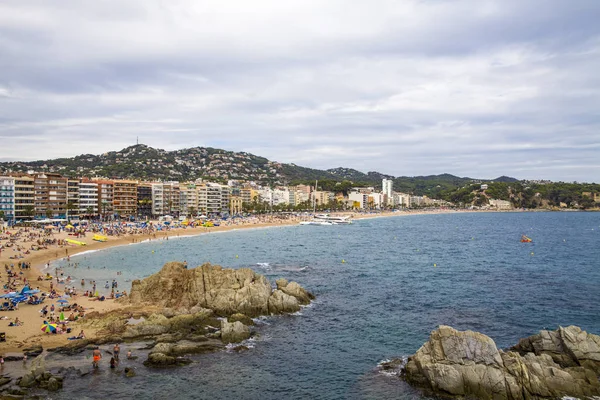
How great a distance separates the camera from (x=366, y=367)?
77.6ft

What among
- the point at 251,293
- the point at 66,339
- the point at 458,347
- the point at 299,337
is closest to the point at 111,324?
the point at 66,339

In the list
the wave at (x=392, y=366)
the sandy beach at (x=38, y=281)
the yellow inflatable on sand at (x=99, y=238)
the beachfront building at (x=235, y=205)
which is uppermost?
the beachfront building at (x=235, y=205)

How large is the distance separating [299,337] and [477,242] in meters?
67.4

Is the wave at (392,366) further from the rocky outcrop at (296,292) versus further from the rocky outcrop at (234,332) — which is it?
the rocky outcrop at (296,292)

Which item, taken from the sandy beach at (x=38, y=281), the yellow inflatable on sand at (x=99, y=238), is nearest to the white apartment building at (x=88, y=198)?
the sandy beach at (x=38, y=281)

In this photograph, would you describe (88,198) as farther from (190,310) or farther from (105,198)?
(190,310)

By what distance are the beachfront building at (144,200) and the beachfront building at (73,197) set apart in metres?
20.3

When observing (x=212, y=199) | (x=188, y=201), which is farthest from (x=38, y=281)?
(x=212, y=199)

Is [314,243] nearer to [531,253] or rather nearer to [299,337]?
[531,253]

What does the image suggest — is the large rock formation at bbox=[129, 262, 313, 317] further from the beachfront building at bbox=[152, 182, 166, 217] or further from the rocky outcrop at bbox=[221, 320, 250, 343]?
the beachfront building at bbox=[152, 182, 166, 217]

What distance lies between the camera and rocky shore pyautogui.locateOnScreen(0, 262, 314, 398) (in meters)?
24.5

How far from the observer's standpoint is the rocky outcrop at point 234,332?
2712 cm

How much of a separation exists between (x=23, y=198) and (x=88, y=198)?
17986 mm

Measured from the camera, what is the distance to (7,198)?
297 feet
